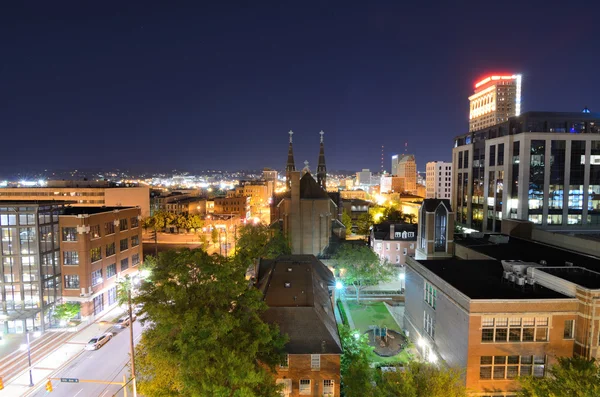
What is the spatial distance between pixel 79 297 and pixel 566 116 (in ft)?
288

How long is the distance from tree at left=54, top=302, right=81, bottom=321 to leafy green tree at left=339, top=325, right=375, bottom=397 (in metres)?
31.8

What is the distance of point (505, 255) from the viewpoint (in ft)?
136

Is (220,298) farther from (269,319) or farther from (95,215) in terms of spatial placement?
(95,215)

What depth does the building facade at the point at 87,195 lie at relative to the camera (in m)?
112

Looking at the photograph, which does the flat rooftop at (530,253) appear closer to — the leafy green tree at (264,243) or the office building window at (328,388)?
the office building window at (328,388)

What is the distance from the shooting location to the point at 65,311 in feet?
131

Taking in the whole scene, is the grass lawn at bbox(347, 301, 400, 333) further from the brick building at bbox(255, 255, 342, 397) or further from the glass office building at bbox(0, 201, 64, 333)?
the glass office building at bbox(0, 201, 64, 333)

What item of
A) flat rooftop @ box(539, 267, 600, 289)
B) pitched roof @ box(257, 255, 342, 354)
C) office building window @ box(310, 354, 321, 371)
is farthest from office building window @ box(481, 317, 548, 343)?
office building window @ box(310, 354, 321, 371)

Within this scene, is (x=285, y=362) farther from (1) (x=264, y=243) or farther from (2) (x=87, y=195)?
(2) (x=87, y=195)

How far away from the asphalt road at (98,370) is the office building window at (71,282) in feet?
30.2

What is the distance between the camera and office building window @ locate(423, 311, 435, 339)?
33.1m

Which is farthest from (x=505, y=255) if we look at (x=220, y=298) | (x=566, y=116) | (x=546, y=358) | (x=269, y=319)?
(x=566, y=116)

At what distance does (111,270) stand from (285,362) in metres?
36.0

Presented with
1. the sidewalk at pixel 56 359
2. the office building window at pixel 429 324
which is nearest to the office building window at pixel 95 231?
the sidewalk at pixel 56 359
